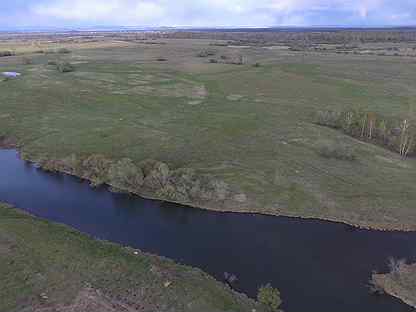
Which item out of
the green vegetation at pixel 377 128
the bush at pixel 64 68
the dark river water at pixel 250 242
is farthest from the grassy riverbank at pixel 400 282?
the bush at pixel 64 68

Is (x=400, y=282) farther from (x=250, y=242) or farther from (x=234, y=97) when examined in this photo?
(x=234, y=97)

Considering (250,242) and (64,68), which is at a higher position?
(64,68)

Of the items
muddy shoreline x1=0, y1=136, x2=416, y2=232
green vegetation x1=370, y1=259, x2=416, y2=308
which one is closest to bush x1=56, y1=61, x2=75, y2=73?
muddy shoreline x1=0, y1=136, x2=416, y2=232

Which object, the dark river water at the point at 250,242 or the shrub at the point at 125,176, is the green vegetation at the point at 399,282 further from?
the shrub at the point at 125,176

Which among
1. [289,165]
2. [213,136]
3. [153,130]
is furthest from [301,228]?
[153,130]

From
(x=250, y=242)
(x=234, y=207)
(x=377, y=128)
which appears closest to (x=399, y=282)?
(x=250, y=242)

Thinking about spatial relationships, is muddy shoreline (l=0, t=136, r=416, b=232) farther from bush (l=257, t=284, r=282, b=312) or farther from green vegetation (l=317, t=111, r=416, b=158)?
green vegetation (l=317, t=111, r=416, b=158)

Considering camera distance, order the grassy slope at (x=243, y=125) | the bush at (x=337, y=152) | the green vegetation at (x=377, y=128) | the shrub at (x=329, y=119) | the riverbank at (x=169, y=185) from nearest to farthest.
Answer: the riverbank at (x=169, y=185), the grassy slope at (x=243, y=125), the bush at (x=337, y=152), the green vegetation at (x=377, y=128), the shrub at (x=329, y=119)

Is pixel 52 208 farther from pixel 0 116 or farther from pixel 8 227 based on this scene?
pixel 0 116
